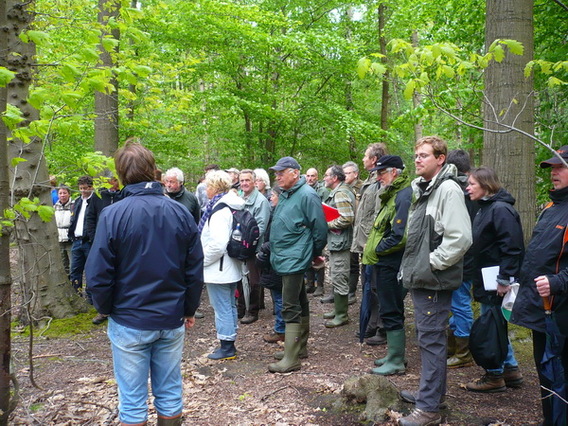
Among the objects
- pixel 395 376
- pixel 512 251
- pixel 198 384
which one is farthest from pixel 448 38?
pixel 198 384

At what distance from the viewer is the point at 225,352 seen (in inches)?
215

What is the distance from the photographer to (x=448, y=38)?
9.78 m

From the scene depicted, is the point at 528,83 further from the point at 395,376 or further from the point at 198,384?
the point at 198,384

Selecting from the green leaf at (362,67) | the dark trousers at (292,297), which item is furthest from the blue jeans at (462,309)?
the green leaf at (362,67)

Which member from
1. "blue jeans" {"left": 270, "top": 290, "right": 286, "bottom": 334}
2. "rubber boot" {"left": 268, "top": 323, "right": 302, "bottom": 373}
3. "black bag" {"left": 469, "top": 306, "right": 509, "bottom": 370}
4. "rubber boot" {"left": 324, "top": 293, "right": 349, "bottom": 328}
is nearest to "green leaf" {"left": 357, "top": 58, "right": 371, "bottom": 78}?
"black bag" {"left": 469, "top": 306, "right": 509, "bottom": 370}

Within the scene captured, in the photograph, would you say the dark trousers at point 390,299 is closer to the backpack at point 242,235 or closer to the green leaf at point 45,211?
the backpack at point 242,235

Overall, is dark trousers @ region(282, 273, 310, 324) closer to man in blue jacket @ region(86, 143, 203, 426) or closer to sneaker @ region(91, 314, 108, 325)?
man in blue jacket @ region(86, 143, 203, 426)

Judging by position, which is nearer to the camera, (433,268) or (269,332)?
(433,268)

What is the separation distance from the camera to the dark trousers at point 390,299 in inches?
187

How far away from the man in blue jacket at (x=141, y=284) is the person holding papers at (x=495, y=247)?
273 centimetres

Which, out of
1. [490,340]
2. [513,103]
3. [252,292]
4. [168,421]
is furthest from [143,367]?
[513,103]

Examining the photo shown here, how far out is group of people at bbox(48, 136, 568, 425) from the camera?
10.1 ft

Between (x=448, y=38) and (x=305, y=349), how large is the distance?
7.52m

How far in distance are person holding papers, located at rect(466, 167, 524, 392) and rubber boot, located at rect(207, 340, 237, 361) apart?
8.47 feet
